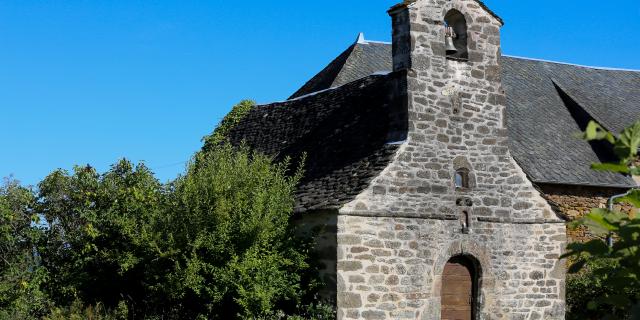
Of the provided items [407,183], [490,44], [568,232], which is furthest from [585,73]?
[407,183]

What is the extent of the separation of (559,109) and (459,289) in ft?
34.0

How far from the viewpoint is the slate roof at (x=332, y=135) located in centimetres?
1530

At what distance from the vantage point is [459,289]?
1553 centimetres

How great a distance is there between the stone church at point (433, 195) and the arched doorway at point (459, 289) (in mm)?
22

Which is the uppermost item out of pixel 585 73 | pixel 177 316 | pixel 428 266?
pixel 585 73

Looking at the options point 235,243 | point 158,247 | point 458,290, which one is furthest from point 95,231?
point 458,290

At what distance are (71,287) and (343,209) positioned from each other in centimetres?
632

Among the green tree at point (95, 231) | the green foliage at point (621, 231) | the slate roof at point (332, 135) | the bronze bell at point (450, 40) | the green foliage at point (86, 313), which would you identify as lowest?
the green foliage at point (86, 313)

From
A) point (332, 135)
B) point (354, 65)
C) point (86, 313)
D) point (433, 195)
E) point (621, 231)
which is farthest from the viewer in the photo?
point (354, 65)

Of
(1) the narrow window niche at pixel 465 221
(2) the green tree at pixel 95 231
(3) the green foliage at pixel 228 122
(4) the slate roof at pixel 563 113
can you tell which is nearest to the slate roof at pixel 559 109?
(4) the slate roof at pixel 563 113

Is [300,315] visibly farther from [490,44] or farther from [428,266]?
[490,44]

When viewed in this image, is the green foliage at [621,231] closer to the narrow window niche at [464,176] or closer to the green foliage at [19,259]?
the narrow window niche at [464,176]

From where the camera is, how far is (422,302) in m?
14.9

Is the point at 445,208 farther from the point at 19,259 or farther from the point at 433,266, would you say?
the point at 19,259
